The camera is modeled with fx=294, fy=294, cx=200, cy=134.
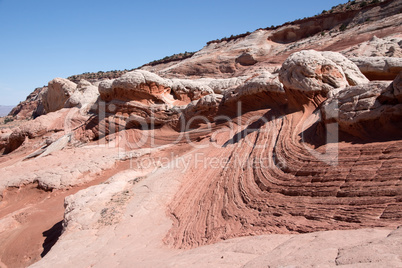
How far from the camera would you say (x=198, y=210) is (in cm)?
494

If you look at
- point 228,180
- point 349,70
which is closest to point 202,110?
point 349,70

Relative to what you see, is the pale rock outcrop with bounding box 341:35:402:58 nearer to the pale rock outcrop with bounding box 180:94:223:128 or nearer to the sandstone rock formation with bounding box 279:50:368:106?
the sandstone rock formation with bounding box 279:50:368:106

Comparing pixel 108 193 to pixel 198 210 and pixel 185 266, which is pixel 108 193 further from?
pixel 185 266

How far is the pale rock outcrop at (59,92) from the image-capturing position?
1855 centimetres

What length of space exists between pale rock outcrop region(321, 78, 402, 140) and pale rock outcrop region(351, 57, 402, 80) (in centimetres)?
475

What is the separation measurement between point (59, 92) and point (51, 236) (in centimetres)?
1528

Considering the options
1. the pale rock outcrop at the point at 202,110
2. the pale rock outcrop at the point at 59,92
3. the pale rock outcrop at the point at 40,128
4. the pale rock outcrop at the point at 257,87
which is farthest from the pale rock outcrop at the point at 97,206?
the pale rock outcrop at the point at 59,92

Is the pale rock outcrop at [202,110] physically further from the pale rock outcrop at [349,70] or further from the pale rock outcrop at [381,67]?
the pale rock outcrop at [381,67]

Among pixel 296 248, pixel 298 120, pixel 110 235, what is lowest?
pixel 110 235

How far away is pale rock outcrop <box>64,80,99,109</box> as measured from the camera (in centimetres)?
1590

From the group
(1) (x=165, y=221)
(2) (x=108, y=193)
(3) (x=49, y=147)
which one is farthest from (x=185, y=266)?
(3) (x=49, y=147)

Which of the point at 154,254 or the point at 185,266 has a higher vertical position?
the point at 185,266

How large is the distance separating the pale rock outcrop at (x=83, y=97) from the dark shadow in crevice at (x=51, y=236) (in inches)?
393

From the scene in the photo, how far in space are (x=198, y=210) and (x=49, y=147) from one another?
9.27 metres
